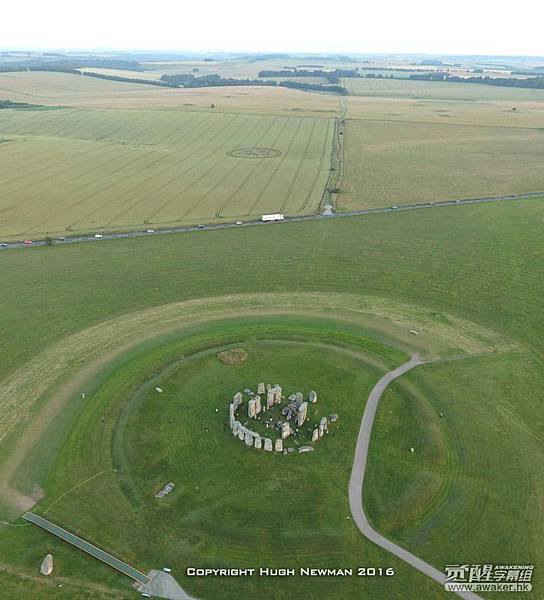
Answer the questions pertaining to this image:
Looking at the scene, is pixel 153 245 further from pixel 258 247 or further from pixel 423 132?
pixel 423 132

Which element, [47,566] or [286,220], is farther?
[286,220]

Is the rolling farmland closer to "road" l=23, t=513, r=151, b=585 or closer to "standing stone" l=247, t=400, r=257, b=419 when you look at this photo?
"standing stone" l=247, t=400, r=257, b=419

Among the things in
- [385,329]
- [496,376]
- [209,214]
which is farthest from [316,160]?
[496,376]

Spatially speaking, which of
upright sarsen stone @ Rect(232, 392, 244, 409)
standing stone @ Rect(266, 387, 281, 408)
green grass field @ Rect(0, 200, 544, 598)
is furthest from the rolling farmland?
standing stone @ Rect(266, 387, 281, 408)

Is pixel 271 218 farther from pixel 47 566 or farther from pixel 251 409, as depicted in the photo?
pixel 47 566

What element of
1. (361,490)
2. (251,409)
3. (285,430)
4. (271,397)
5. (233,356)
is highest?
(271,397)

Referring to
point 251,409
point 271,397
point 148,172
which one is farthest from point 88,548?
point 148,172
